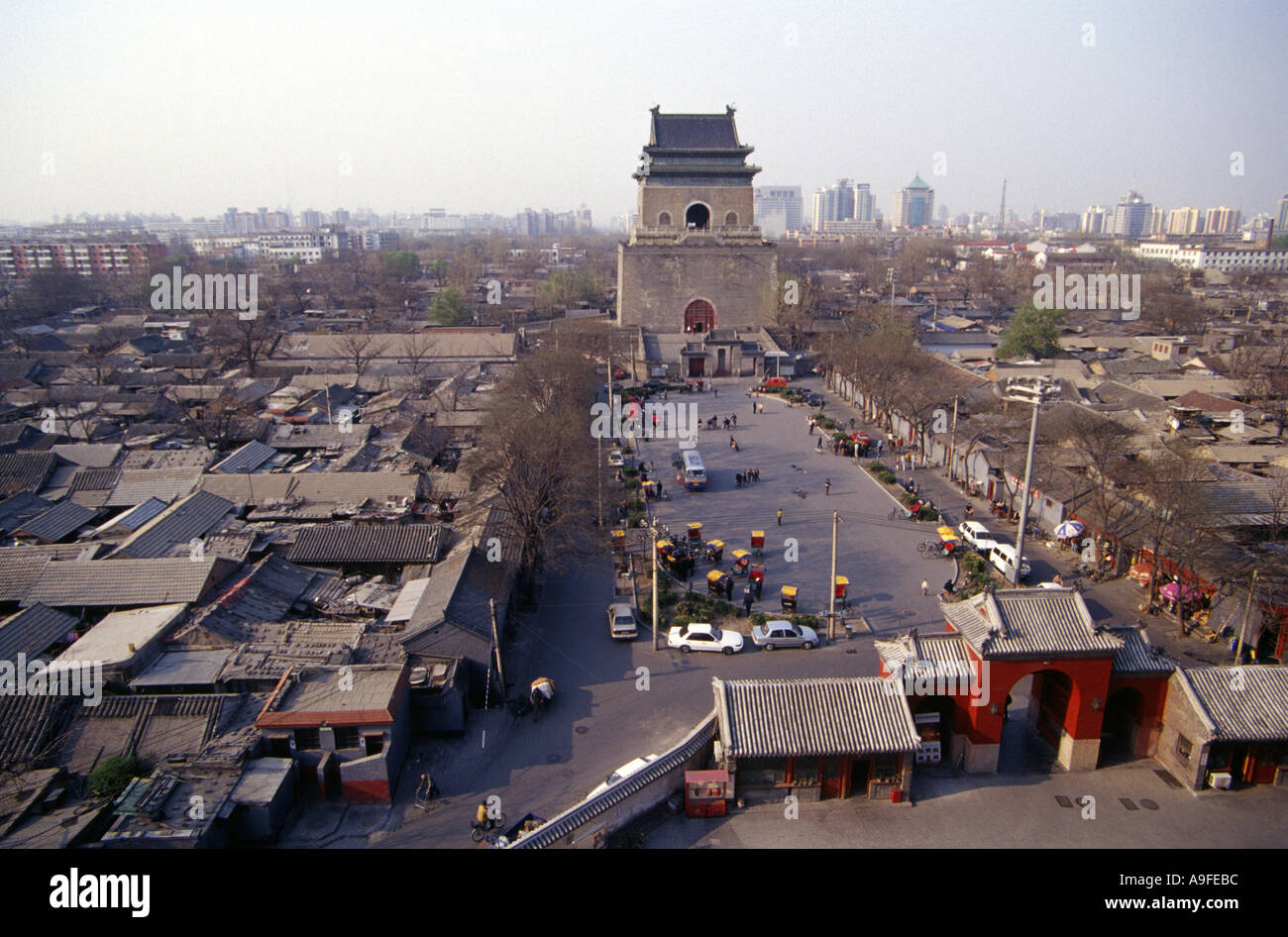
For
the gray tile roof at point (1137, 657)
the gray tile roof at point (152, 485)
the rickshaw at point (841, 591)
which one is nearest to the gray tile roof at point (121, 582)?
the gray tile roof at point (152, 485)

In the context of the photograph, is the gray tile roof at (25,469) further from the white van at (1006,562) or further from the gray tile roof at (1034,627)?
the white van at (1006,562)

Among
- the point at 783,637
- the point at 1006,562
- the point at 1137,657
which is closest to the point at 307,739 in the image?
the point at 783,637

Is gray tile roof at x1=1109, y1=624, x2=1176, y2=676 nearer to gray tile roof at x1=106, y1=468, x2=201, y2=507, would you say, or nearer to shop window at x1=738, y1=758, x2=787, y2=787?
shop window at x1=738, y1=758, x2=787, y2=787

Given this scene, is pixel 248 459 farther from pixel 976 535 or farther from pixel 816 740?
pixel 976 535

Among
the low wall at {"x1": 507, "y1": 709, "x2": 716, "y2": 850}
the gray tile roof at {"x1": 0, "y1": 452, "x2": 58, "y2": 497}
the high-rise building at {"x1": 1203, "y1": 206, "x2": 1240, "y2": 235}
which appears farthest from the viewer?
the high-rise building at {"x1": 1203, "y1": 206, "x2": 1240, "y2": 235}

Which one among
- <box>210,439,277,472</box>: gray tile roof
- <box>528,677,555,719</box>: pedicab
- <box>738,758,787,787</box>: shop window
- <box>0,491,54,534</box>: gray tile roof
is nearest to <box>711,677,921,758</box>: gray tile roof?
<box>738,758,787,787</box>: shop window

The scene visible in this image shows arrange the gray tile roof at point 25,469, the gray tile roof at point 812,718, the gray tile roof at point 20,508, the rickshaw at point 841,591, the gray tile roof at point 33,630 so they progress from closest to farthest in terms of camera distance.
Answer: the gray tile roof at point 812,718 → the gray tile roof at point 33,630 → the rickshaw at point 841,591 → the gray tile roof at point 20,508 → the gray tile roof at point 25,469

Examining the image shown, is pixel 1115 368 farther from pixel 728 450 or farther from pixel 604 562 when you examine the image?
pixel 604 562
